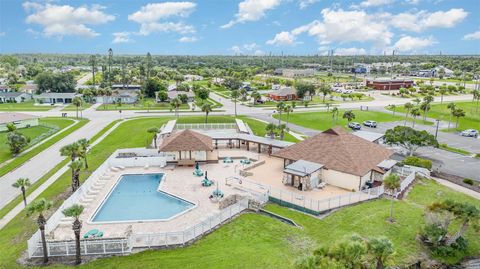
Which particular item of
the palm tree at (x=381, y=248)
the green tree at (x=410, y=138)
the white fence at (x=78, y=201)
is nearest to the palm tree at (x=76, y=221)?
the white fence at (x=78, y=201)

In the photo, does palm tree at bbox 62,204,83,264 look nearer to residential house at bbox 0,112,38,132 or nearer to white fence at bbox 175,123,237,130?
white fence at bbox 175,123,237,130

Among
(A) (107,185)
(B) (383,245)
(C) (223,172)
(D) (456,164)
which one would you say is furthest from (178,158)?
(D) (456,164)

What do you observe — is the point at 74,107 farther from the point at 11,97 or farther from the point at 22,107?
the point at 11,97

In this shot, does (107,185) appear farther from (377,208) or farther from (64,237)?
(377,208)

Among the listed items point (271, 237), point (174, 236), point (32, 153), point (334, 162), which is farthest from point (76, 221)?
point (32, 153)

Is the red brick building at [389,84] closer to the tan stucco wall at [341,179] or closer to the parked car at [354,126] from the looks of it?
the parked car at [354,126]

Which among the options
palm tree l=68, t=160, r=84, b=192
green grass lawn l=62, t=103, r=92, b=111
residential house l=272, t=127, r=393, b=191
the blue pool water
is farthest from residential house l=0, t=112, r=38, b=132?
residential house l=272, t=127, r=393, b=191
